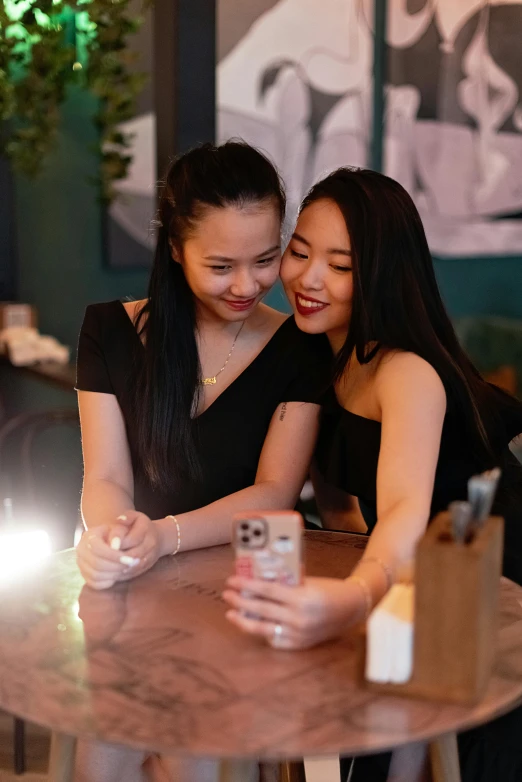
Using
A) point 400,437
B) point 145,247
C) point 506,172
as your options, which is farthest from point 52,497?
point 506,172

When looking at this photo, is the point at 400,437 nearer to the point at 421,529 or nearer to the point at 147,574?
the point at 421,529

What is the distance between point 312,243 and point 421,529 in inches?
23.6

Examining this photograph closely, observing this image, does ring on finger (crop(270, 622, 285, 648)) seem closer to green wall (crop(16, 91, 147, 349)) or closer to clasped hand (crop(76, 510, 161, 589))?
clasped hand (crop(76, 510, 161, 589))

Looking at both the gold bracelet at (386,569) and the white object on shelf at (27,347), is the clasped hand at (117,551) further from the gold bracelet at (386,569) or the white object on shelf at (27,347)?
the white object on shelf at (27,347)

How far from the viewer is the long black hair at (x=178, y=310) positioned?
188 centimetres

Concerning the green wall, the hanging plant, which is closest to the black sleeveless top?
the hanging plant

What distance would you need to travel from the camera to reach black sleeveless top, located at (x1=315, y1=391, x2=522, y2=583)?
1.86m

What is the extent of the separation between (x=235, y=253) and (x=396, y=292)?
1.00 feet

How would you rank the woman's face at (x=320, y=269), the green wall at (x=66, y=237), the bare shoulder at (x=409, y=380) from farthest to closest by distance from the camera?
1. the green wall at (x=66, y=237)
2. the woman's face at (x=320, y=269)
3. the bare shoulder at (x=409, y=380)

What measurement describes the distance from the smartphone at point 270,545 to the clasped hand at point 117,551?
1.09 feet

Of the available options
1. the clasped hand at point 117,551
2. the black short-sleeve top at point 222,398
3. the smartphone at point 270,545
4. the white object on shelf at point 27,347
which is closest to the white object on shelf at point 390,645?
the smartphone at point 270,545

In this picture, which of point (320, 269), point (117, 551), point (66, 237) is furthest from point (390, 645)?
point (66, 237)

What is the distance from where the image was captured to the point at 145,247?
439 centimetres

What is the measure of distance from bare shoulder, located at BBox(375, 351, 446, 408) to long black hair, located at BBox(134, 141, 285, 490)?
39cm
